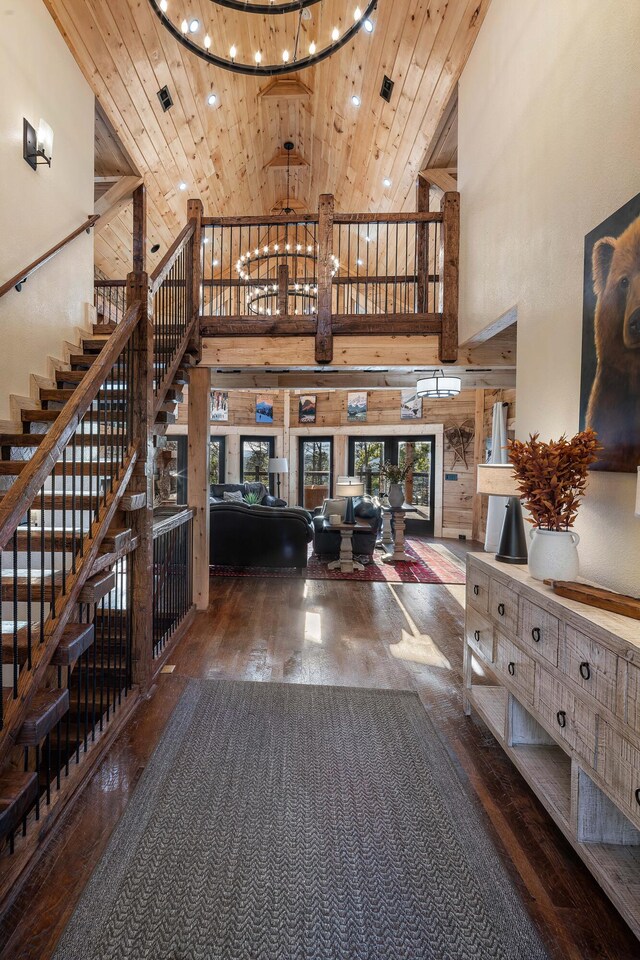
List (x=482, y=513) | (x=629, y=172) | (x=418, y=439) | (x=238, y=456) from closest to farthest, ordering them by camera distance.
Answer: (x=629, y=172) → (x=482, y=513) → (x=418, y=439) → (x=238, y=456)

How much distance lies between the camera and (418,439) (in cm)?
988

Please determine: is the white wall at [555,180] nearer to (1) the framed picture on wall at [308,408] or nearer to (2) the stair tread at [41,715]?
(2) the stair tread at [41,715]

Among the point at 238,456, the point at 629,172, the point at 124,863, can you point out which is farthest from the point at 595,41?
the point at 238,456

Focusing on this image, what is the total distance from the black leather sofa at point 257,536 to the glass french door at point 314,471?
4819 mm

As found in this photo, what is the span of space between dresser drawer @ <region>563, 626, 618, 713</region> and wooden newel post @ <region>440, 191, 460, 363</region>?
10.8 ft

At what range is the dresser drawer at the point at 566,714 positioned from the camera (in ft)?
5.00

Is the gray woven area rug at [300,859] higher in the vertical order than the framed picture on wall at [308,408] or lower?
lower

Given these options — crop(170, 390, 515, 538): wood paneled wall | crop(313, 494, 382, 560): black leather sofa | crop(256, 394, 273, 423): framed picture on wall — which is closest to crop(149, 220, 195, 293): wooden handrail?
crop(313, 494, 382, 560): black leather sofa

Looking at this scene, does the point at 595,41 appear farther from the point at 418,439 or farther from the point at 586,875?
the point at 418,439

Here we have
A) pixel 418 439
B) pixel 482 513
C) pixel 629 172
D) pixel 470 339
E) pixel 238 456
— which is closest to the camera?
pixel 629 172

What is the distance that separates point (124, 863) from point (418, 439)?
896 cm

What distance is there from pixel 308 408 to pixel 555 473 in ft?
30.6

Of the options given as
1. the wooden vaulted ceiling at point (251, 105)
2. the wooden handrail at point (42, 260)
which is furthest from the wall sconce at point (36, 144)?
the wooden vaulted ceiling at point (251, 105)

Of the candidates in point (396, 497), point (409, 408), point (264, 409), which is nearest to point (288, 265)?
point (396, 497)
